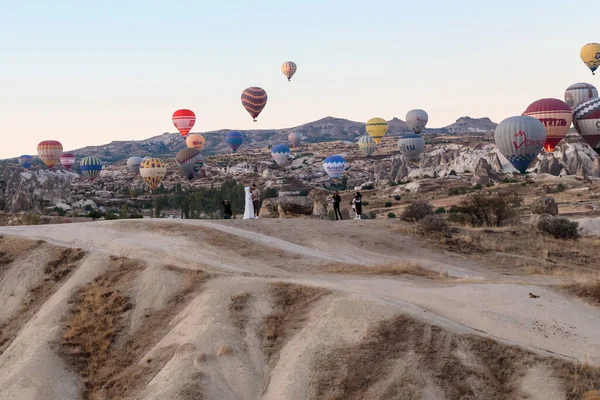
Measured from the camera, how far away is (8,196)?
6338 cm

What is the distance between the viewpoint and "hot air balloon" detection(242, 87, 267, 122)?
106875 millimetres

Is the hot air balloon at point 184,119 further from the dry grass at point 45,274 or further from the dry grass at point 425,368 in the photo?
the dry grass at point 425,368

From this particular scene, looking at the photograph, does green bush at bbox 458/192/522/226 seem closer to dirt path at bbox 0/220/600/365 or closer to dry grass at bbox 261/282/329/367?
dirt path at bbox 0/220/600/365

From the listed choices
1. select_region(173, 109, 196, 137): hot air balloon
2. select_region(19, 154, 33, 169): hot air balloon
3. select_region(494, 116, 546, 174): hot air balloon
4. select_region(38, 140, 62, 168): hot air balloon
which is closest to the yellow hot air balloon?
select_region(173, 109, 196, 137): hot air balloon

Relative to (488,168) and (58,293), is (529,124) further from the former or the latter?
(58,293)

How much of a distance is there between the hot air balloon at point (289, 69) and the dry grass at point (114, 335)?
104 metres

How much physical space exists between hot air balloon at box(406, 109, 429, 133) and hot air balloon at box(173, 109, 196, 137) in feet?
128

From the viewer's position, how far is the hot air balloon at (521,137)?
209ft

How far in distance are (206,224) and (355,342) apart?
1325 cm

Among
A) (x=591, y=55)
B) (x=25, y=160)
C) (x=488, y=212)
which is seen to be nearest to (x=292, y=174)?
(x=591, y=55)

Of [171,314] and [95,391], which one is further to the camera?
[171,314]

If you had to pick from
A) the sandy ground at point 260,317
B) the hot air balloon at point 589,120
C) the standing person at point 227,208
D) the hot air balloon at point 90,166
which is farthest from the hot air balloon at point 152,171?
the sandy ground at point 260,317

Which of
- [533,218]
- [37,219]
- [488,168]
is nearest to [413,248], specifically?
[533,218]

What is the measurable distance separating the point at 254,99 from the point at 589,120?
51465mm
